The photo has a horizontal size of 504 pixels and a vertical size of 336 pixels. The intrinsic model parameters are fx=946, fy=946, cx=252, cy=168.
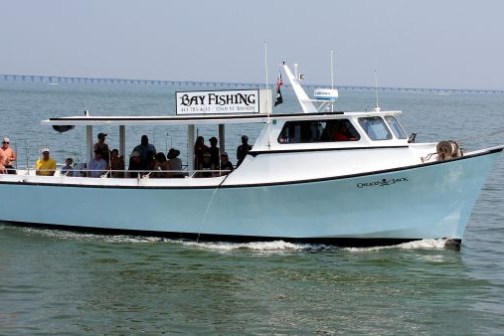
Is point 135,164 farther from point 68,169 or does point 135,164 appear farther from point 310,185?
point 310,185

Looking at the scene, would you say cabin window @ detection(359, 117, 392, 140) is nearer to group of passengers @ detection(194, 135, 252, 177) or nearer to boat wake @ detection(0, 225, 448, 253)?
boat wake @ detection(0, 225, 448, 253)

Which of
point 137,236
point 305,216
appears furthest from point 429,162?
point 137,236

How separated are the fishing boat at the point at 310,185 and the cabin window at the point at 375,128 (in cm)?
2

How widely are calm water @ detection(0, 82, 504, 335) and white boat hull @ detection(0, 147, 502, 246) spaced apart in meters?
0.31

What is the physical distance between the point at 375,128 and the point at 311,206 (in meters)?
1.90

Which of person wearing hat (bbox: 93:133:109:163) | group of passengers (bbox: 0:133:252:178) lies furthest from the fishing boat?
person wearing hat (bbox: 93:133:109:163)

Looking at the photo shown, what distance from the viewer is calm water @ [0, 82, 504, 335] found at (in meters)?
13.4

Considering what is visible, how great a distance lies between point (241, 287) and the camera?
1541 cm

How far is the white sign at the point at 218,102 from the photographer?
699 inches

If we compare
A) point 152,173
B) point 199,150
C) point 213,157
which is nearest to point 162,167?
point 152,173

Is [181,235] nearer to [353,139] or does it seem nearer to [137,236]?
[137,236]

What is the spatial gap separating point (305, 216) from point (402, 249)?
1907mm

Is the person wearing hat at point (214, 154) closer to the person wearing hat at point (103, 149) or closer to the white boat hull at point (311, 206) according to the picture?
the white boat hull at point (311, 206)

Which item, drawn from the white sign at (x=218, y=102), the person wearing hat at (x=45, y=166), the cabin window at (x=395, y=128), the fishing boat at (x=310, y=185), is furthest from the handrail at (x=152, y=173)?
the cabin window at (x=395, y=128)
